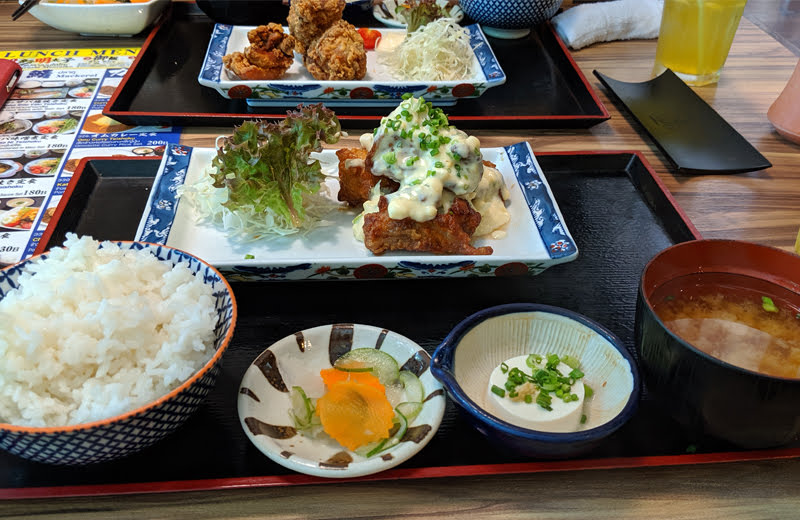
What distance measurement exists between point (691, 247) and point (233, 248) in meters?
1.37

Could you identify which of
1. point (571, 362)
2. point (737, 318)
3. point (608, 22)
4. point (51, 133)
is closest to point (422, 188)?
point (571, 362)

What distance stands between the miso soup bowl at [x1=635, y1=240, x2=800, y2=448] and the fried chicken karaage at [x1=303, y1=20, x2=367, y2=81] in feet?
6.00

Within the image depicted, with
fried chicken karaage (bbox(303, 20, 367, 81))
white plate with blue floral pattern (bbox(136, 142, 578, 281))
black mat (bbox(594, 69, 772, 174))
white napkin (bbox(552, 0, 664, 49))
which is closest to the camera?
white plate with blue floral pattern (bbox(136, 142, 578, 281))

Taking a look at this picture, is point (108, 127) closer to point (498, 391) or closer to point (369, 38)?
point (369, 38)

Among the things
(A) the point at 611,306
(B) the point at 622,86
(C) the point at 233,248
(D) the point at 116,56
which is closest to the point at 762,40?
(B) the point at 622,86

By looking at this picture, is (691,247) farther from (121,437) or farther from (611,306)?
(121,437)

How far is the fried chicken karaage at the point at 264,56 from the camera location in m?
2.87

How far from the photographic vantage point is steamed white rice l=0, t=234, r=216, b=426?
122 centimetres

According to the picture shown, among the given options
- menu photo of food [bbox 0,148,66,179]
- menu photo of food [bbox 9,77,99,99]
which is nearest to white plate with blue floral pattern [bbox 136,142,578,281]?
menu photo of food [bbox 0,148,66,179]

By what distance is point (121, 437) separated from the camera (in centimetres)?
121

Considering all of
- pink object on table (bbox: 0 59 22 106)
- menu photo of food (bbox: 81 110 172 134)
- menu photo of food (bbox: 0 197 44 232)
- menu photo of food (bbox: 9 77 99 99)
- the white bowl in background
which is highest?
the white bowl in background

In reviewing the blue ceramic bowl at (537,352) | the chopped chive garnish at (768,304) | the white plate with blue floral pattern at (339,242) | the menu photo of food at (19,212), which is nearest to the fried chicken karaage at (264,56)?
the white plate with blue floral pattern at (339,242)

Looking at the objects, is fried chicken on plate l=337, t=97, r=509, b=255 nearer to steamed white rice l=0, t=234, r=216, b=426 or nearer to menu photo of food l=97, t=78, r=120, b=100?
steamed white rice l=0, t=234, r=216, b=426

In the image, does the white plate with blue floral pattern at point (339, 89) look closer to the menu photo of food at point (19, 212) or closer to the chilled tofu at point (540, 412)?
the menu photo of food at point (19, 212)
